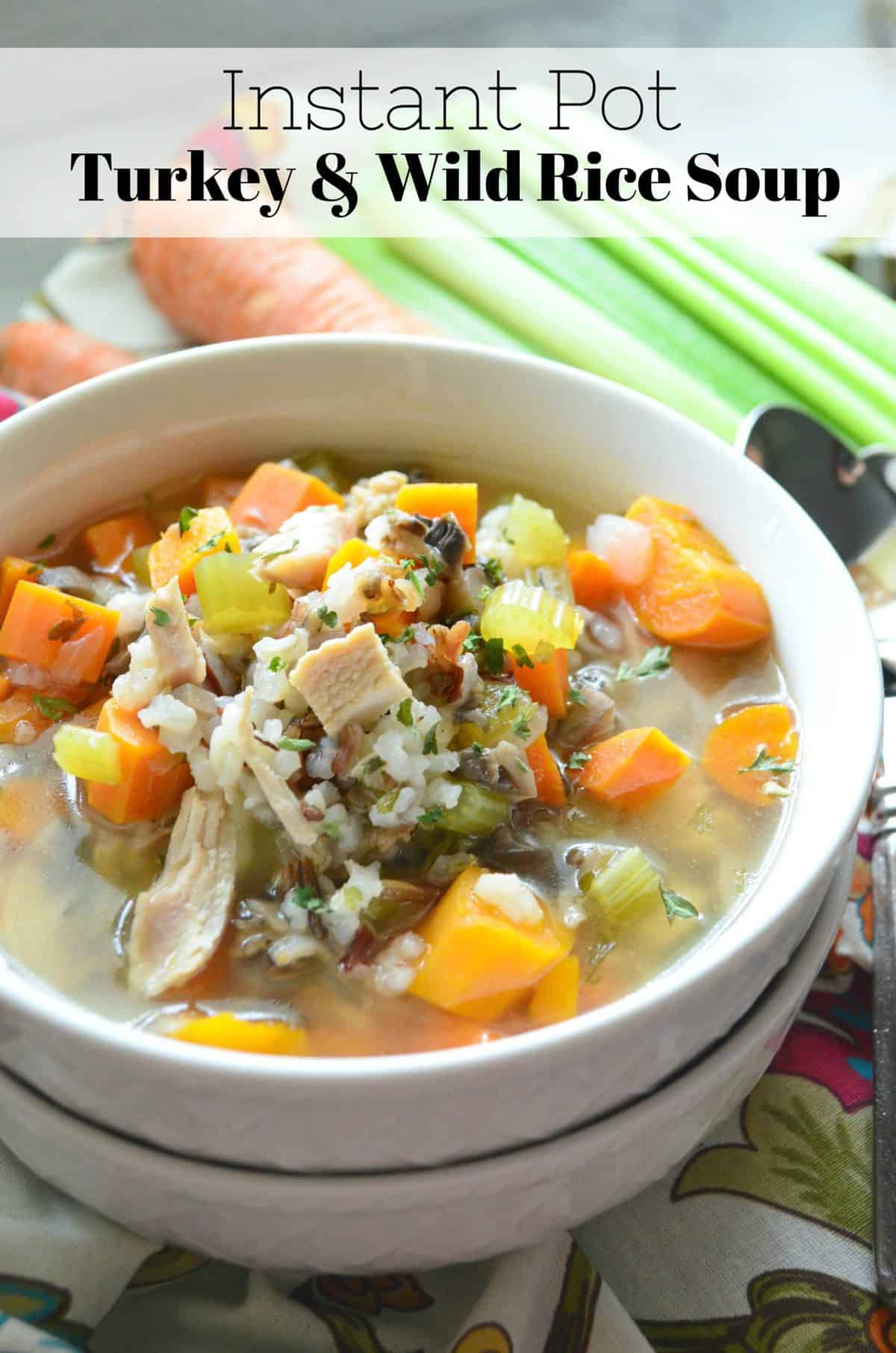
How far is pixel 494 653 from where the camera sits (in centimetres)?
212

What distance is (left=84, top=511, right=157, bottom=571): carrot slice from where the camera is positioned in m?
2.50

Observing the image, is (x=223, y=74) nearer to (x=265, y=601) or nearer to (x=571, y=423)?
(x=571, y=423)

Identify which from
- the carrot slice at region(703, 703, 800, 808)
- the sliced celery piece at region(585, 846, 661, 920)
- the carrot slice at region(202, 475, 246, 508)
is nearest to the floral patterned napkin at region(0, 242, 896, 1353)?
the sliced celery piece at region(585, 846, 661, 920)

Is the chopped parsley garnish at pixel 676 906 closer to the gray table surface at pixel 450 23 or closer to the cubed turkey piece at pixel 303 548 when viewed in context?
the cubed turkey piece at pixel 303 548

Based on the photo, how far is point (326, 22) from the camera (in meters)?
5.06

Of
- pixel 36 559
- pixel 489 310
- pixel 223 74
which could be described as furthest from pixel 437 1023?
pixel 223 74

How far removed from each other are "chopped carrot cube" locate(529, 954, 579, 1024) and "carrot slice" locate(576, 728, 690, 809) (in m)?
0.35

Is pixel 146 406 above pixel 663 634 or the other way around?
above

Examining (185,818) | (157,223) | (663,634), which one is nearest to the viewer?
(185,818)

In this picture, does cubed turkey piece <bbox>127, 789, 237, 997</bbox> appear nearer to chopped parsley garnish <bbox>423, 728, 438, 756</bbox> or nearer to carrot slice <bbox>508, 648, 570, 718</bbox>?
chopped parsley garnish <bbox>423, 728, 438, 756</bbox>

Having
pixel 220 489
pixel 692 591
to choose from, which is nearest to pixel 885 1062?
pixel 692 591

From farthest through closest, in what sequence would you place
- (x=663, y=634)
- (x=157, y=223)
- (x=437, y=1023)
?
(x=157, y=223) < (x=663, y=634) < (x=437, y=1023)

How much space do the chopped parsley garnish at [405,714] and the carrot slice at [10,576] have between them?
746 mm

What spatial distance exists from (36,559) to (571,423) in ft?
3.21
